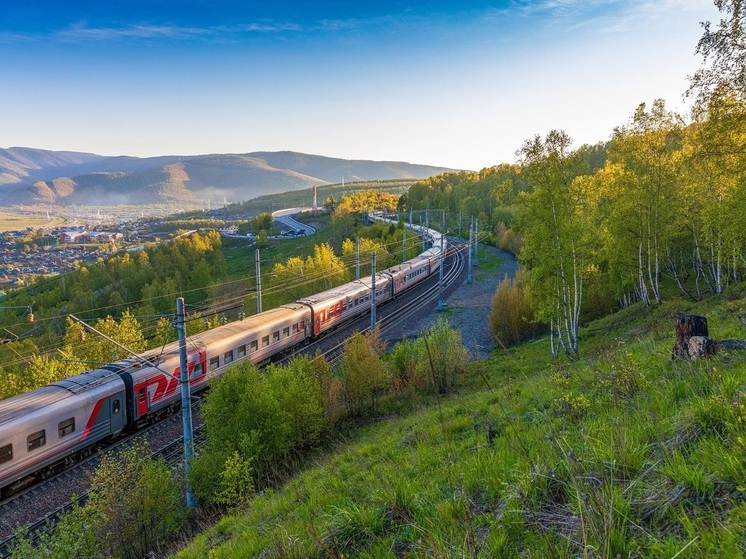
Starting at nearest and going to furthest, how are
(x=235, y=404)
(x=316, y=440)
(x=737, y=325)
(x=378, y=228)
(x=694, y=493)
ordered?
(x=694, y=493), (x=737, y=325), (x=235, y=404), (x=316, y=440), (x=378, y=228)

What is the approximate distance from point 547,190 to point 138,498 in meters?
16.6

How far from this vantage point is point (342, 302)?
1227 inches

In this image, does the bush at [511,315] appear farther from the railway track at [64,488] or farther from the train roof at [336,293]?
the train roof at [336,293]

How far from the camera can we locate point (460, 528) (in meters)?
3.46

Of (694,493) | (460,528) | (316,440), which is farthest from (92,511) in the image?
(694,493)

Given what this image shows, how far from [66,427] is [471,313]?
26257 millimetres

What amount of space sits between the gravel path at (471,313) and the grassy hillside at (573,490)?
14514mm

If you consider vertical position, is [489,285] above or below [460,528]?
below

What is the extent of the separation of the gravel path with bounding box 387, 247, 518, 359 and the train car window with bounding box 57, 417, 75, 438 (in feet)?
46.5

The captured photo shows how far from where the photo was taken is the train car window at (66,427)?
46.8 ft

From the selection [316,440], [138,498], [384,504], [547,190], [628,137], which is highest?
[628,137]

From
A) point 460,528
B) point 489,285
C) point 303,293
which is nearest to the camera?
point 460,528

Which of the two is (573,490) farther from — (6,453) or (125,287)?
(125,287)

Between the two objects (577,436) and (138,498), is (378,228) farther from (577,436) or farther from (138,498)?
(577,436)
